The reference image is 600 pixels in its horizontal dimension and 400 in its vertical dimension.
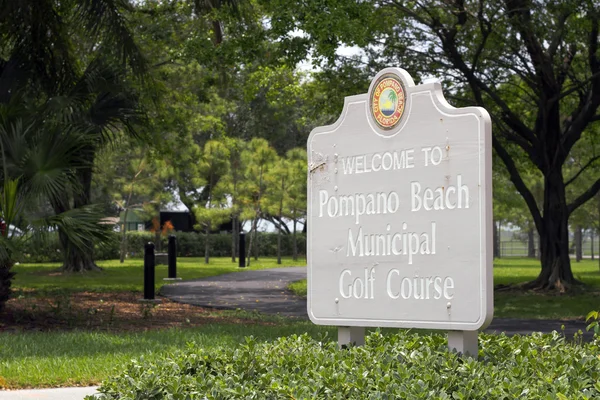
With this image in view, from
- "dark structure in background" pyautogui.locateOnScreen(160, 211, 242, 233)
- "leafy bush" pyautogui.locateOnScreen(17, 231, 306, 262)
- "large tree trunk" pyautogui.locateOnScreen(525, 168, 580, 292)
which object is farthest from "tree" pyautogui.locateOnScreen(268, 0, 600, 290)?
"dark structure in background" pyautogui.locateOnScreen(160, 211, 242, 233)

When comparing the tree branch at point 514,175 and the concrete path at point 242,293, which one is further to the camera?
the tree branch at point 514,175

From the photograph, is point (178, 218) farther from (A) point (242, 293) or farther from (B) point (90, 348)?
(B) point (90, 348)

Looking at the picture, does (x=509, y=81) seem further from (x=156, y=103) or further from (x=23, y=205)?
(x=23, y=205)

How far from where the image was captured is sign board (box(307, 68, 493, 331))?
5359mm

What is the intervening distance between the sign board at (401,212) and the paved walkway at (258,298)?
277 inches

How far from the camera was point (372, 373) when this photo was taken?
486 cm

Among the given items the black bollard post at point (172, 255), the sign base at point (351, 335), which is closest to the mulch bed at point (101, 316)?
the sign base at point (351, 335)

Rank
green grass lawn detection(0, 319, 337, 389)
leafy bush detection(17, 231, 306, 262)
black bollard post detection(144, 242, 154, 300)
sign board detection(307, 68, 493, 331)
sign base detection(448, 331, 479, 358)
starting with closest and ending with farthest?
sign board detection(307, 68, 493, 331), sign base detection(448, 331, 479, 358), green grass lawn detection(0, 319, 337, 389), black bollard post detection(144, 242, 154, 300), leafy bush detection(17, 231, 306, 262)

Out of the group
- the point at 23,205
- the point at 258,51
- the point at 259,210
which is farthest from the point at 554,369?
the point at 259,210

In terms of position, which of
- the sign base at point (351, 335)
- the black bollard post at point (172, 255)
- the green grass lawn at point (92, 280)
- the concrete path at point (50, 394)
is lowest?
the concrete path at point (50, 394)

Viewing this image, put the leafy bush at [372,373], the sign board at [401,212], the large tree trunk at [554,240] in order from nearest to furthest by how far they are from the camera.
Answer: the leafy bush at [372,373]
the sign board at [401,212]
the large tree trunk at [554,240]

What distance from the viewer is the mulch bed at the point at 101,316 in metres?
12.5

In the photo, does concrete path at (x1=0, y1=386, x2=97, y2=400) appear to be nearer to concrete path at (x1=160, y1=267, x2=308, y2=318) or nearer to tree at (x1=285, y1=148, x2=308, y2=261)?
concrete path at (x1=160, y1=267, x2=308, y2=318)

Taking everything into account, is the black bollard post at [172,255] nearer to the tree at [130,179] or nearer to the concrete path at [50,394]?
the tree at [130,179]
